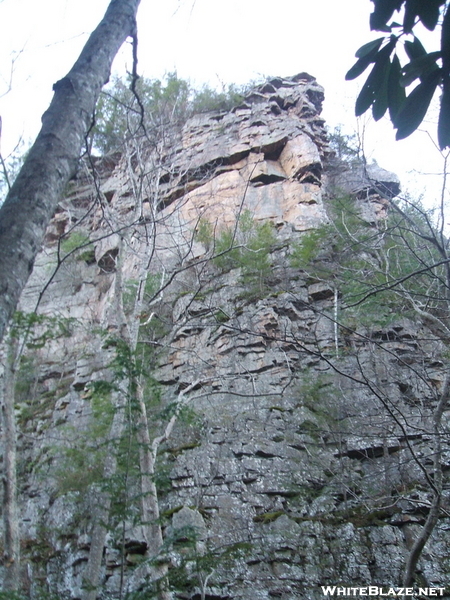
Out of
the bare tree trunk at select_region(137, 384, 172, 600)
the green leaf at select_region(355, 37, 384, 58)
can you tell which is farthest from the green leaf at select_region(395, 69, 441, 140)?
the bare tree trunk at select_region(137, 384, 172, 600)

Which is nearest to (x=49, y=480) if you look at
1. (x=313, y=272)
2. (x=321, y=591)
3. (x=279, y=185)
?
(x=321, y=591)

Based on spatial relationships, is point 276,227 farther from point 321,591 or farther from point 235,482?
point 321,591

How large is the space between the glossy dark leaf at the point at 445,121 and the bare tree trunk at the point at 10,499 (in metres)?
5.65

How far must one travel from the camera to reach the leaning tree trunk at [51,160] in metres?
1.67

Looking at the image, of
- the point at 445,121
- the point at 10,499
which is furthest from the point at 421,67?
the point at 10,499

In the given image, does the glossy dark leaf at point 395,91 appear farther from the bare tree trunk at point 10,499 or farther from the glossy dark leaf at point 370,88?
the bare tree trunk at point 10,499

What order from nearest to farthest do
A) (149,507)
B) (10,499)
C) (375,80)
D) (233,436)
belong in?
(375,80)
(149,507)
(10,499)
(233,436)

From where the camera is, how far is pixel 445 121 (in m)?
1.86

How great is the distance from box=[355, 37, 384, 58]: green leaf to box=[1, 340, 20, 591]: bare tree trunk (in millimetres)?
5700

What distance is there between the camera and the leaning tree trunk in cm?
167

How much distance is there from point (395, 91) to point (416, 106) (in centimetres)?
15

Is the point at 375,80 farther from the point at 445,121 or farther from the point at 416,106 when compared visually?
the point at 445,121

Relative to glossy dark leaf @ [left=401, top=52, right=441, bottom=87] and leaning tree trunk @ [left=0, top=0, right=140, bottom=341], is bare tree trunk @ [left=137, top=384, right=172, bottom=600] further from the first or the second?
glossy dark leaf @ [left=401, top=52, right=441, bottom=87]

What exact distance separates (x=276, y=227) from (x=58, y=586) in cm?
982
